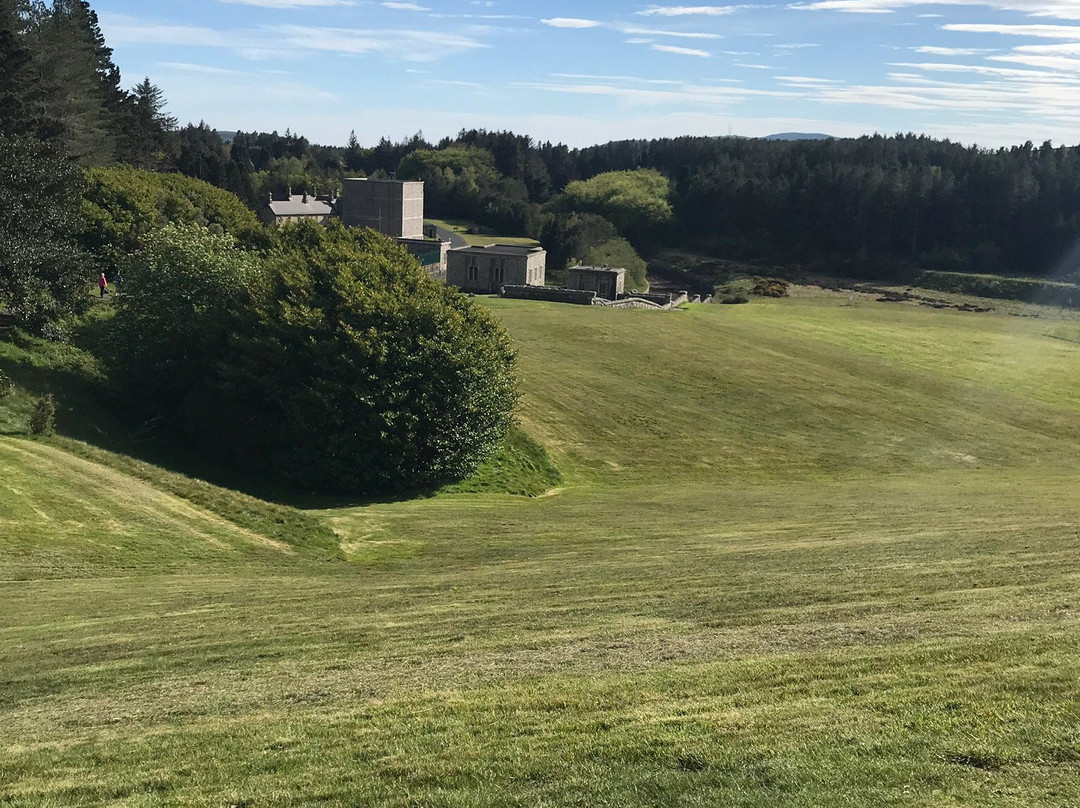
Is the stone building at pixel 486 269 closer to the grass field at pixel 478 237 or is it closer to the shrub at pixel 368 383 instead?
the shrub at pixel 368 383

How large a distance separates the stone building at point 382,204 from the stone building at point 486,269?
101 feet

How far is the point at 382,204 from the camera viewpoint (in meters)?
131

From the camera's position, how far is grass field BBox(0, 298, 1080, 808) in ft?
35.5

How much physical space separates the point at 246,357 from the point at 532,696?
104ft

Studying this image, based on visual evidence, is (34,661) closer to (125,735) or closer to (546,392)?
(125,735)

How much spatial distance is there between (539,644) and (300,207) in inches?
5193

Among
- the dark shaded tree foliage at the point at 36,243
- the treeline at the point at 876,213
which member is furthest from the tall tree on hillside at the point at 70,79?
the treeline at the point at 876,213

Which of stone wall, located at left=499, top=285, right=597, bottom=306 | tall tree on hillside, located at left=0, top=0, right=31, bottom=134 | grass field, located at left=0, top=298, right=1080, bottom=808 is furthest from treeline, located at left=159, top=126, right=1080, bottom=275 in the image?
grass field, located at left=0, top=298, right=1080, bottom=808

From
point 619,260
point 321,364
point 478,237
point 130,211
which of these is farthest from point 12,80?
point 478,237

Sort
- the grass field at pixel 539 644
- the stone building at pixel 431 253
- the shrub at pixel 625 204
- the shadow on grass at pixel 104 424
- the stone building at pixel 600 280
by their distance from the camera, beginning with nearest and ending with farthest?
the grass field at pixel 539 644 < the shadow on grass at pixel 104 424 < the stone building at pixel 600 280 < the stone building at pixel 431 253 < the shrub at pixel 625 204

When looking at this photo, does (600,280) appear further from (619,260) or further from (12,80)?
(12,80)

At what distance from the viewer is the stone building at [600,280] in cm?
9912

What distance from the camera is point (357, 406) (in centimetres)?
3997

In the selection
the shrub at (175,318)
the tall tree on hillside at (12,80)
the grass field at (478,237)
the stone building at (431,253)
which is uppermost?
the tall tree on hillside at (12,80)
